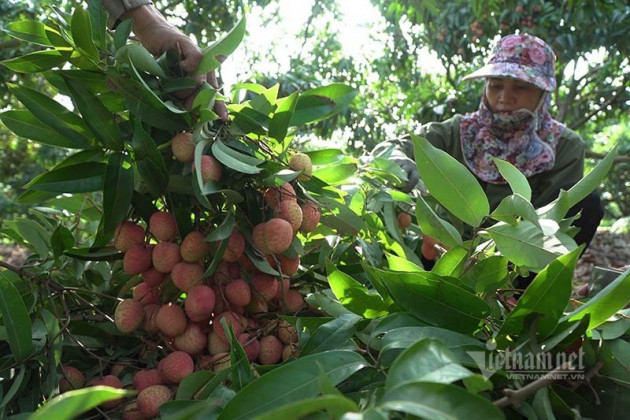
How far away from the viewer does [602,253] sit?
158 inches

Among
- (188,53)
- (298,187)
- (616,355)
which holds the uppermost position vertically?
(188,53)

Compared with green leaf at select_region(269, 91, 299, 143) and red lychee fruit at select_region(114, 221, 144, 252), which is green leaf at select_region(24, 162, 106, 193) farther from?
green leaf at select_region(269, 91, 299, 143)

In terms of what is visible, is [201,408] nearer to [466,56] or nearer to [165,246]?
[165,246]

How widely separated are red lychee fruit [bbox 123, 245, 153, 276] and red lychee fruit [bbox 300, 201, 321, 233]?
16 centimetres

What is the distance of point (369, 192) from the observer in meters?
0.92

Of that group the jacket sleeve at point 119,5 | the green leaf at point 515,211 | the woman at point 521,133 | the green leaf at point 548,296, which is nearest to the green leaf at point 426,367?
the green leaf at point 548,296

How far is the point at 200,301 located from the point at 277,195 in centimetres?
13

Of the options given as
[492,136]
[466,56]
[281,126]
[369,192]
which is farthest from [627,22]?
[281,126]

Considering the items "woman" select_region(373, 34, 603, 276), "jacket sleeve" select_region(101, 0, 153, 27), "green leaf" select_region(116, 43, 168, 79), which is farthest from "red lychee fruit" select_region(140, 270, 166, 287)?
"woman" select_region(373, 34, 603, 276)

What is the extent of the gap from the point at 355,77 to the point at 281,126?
512 cm

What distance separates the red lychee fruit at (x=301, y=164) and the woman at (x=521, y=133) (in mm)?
1240

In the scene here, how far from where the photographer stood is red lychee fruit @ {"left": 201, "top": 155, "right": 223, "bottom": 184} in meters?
0.61

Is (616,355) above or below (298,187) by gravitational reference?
below

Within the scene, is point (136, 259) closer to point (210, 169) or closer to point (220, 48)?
point (210, 169)
